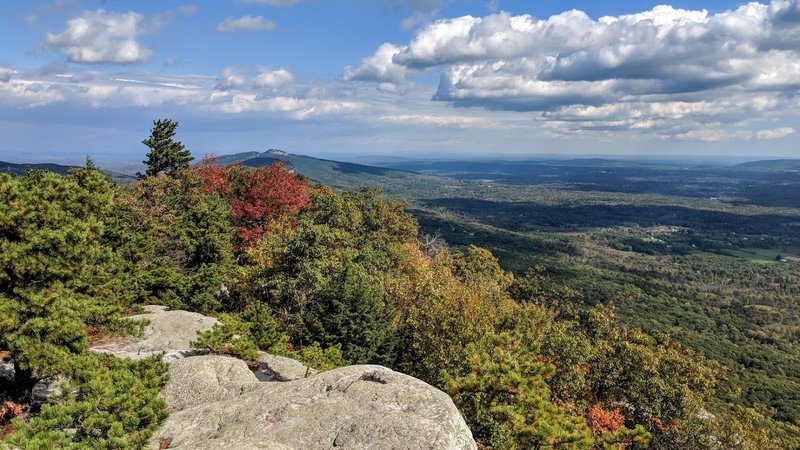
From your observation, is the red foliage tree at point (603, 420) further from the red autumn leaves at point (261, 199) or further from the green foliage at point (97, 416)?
the red autumn leaves at point (261, 199)

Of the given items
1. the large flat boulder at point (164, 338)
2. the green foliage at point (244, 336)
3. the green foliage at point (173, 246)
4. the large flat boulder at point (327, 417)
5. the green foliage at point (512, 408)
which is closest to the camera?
the large flat boulder at point (327, 417)

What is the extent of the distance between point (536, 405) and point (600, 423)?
15.3 m

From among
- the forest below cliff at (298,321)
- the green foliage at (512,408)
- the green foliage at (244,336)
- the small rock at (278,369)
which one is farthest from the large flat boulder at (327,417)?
the green foliage at (244,336)

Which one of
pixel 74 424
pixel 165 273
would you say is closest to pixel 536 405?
pixel 74 424

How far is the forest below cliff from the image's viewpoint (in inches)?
662

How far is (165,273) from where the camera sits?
38406 mm

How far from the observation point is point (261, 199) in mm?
57250

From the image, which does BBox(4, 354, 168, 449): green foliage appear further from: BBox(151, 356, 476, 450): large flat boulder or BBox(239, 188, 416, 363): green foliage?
BBox(239, 188, 416, 363): green foliage

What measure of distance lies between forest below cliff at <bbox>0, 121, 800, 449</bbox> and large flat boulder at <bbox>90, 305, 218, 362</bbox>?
1.13 m

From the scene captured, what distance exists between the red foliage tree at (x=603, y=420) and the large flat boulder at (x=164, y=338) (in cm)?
2477

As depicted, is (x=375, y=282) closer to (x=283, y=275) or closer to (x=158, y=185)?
(x=283, y=275)

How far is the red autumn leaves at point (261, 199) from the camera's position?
5622 centimetres

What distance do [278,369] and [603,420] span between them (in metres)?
21.1

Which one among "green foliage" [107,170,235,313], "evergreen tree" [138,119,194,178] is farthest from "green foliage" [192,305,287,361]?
"evergreen tree" [138,119,194,178]
